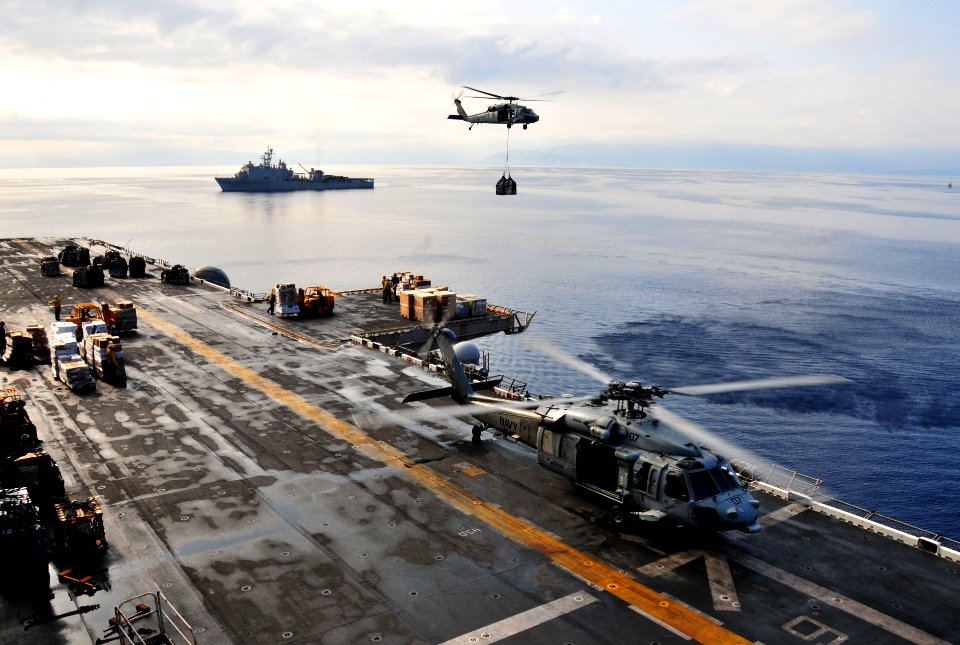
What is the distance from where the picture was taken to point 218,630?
1523 cm

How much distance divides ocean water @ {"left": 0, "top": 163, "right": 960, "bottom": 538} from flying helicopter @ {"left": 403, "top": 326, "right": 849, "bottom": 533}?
1699cm

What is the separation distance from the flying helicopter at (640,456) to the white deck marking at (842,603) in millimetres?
982

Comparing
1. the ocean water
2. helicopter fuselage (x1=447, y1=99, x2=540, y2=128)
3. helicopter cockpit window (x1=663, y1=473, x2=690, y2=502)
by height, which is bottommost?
the ocean water

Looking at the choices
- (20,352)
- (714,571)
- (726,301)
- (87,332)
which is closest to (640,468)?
(714,571)

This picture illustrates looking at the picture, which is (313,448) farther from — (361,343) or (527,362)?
(527,362)

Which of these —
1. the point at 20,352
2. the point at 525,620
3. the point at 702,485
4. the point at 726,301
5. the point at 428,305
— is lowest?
the point at 726,301

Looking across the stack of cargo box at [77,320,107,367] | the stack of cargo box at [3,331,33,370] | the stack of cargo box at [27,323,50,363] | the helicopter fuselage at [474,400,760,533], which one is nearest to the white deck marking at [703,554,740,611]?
the helicopter fuselage at [474,400,760,533]

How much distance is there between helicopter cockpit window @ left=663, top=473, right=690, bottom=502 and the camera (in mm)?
18766

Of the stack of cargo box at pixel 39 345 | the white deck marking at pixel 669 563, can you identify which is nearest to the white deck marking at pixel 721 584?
the white deck marking at pixel 669 563

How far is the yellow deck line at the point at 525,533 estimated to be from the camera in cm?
1593

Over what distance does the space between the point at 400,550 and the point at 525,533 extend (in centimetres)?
371

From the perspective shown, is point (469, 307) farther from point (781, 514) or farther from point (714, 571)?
point (714, 571)

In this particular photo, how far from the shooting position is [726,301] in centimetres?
7844

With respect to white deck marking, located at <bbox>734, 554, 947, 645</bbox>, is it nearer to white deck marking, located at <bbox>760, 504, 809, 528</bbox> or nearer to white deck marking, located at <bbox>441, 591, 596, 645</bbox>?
white deck marking, located at <bbox>760, 504, 809, 528</bbox>
